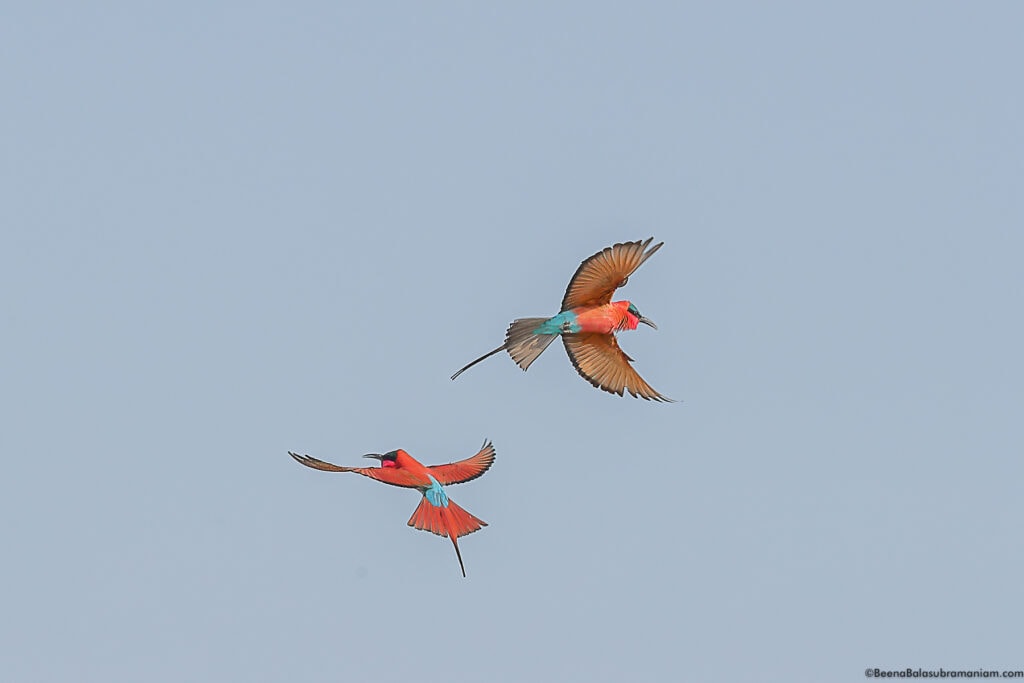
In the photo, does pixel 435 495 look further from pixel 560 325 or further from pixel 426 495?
pixel 560 325

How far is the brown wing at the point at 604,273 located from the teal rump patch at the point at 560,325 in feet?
0.78

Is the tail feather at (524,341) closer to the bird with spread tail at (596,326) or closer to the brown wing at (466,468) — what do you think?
the bird with spread tail at (596,326)

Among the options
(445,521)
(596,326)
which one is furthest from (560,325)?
(445,521)

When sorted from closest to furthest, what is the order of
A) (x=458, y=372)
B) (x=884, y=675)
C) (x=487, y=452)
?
(x=458, y=372), (x=487, y=452), (x=884, y=675)

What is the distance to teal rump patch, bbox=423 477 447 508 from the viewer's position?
3706cm

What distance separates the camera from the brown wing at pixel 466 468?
127ft

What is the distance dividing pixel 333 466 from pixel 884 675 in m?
19.4

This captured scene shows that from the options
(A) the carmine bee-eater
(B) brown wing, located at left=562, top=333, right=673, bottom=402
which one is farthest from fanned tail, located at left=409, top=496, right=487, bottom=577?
(B) brown wing, located at left=562, top=333, right=673, bottom=402

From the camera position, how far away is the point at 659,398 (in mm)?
35000

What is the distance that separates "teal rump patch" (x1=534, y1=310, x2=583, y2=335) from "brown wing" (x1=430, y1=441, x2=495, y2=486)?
5.25 m

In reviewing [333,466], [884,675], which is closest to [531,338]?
[333,466]

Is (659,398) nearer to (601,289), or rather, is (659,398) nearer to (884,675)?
(601,289)

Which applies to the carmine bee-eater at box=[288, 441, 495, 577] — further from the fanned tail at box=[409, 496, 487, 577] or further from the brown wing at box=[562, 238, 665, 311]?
the brown wing at box=[562, 238, 665, 311]

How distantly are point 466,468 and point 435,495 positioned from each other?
216cm
